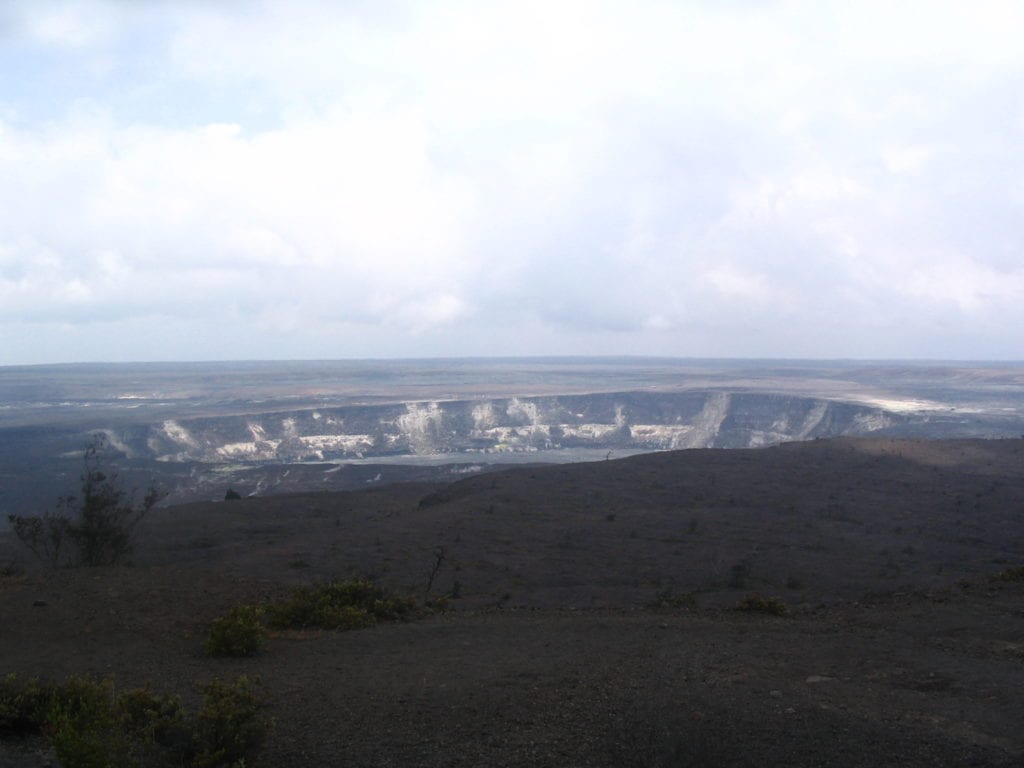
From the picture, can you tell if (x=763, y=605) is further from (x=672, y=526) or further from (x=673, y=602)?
(x=672, y=526)

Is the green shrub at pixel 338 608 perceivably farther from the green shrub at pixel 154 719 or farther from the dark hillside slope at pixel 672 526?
the green shrub at pixel 154 719

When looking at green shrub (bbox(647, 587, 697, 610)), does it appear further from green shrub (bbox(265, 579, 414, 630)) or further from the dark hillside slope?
green shrub (bbox(265, 579, 414, 630))

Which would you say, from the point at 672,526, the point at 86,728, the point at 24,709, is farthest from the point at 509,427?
the point at 86,728

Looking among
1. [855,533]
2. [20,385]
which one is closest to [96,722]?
[855,533]

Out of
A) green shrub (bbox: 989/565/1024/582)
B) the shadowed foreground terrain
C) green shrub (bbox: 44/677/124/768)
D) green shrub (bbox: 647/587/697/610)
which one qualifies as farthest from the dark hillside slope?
green shrub (bbox: 44/677/124/768)

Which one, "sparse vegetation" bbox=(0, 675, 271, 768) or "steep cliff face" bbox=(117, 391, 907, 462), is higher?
"sparse vegetation" bbox=(0, 675, 271, 768)

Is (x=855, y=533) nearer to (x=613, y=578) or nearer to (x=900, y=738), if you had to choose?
(x=613, y=578)

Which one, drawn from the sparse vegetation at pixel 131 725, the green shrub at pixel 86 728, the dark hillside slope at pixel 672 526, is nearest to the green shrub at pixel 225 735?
the sparse vegetation at pixel 131 725
